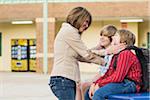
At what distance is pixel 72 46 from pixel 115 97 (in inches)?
27.3

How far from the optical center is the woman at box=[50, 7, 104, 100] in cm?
439

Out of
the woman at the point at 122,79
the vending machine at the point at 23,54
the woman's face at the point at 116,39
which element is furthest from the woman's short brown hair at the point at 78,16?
the vending machine at the point at 23,54

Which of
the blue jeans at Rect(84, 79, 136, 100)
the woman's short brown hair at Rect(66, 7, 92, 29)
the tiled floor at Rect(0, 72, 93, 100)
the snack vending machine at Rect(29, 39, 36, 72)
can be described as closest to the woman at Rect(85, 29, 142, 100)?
the blue jeans at Rect(84, 79, 136, 100)

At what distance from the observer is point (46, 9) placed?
99.7 ft

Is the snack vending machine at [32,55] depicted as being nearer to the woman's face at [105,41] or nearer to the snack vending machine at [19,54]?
the snack vending machine at [19,54]

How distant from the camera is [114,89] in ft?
13.5

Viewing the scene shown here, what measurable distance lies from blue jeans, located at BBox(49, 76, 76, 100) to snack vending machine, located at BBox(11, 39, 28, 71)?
96.7ft

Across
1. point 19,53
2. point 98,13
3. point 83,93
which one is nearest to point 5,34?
point 19,53

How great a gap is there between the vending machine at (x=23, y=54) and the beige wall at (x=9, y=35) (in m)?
0.30

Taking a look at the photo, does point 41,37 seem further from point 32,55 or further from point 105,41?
point 105,41

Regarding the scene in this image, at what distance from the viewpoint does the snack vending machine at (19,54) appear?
3381 centimetres

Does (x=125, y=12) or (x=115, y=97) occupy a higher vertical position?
(x=125, y=12)

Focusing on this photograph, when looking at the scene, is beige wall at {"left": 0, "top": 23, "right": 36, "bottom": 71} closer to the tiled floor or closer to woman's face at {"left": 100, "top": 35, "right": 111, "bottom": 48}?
the tiled floor

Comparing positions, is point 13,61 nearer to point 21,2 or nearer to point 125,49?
point 21,2
